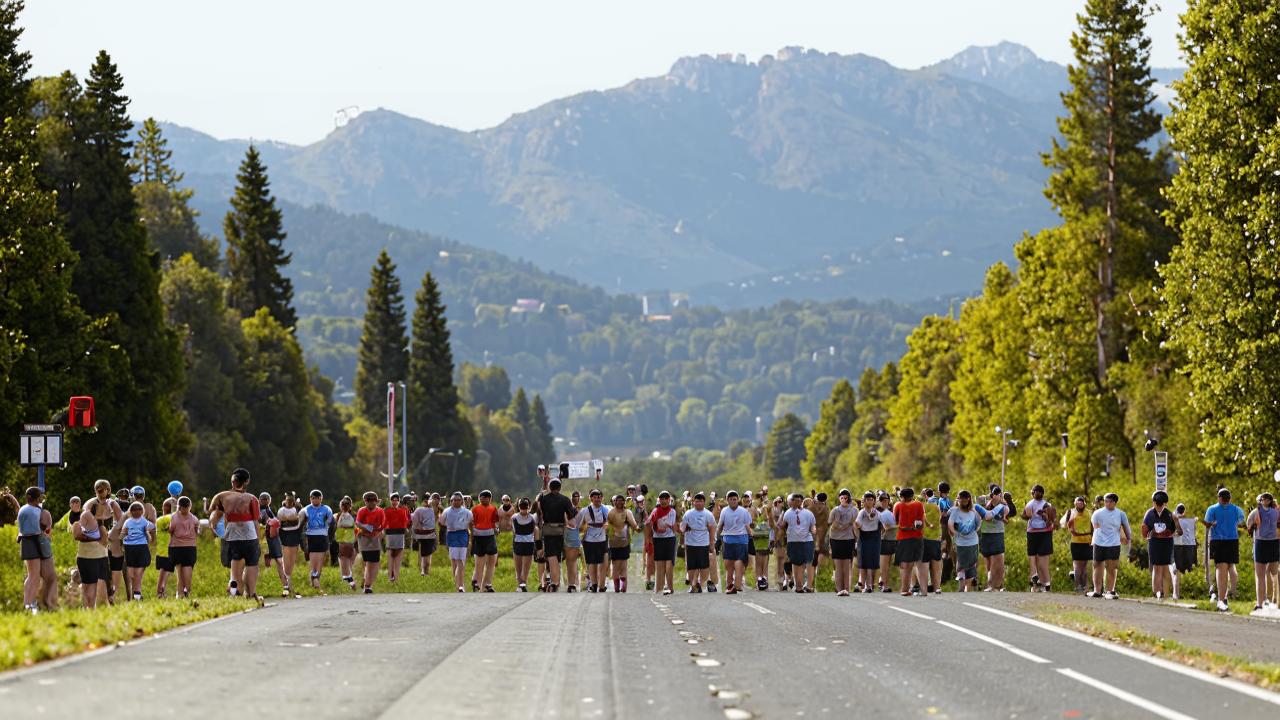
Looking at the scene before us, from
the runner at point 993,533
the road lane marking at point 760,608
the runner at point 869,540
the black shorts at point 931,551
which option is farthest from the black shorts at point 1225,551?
the road lane marking at point 760,608

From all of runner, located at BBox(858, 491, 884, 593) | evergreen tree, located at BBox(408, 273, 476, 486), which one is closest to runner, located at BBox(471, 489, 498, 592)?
runner, located at BBox(858, 491, 884, 593)

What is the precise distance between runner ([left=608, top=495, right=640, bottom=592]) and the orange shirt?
2298 mm

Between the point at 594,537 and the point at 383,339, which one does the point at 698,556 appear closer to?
the point at 594,537

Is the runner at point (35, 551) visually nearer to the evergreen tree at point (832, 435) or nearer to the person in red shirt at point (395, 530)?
the person in red shirt at point (395, 530)

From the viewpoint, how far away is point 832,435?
192 m

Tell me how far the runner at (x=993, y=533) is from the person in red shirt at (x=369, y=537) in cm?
1148

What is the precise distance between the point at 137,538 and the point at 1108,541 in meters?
16.5

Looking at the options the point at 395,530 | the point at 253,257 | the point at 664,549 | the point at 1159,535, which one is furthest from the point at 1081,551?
the point at 253,257

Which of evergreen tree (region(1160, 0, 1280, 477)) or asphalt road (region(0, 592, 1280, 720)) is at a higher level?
evergreen tree (region(1160, 0, 1280, 477))

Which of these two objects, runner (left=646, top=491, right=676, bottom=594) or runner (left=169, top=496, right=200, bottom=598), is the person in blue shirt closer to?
runner (left=646, top=491, right=676, bottom=594)

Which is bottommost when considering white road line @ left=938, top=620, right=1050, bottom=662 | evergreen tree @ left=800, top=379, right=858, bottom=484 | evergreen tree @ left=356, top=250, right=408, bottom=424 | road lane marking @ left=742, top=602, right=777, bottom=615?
road lane marking @ left=742, top=602, right=777, bottom=615

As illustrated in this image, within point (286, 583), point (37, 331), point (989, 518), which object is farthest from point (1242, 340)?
point (37, 331)

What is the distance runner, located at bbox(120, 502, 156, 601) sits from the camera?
89.5 feet

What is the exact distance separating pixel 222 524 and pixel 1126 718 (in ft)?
58.1
